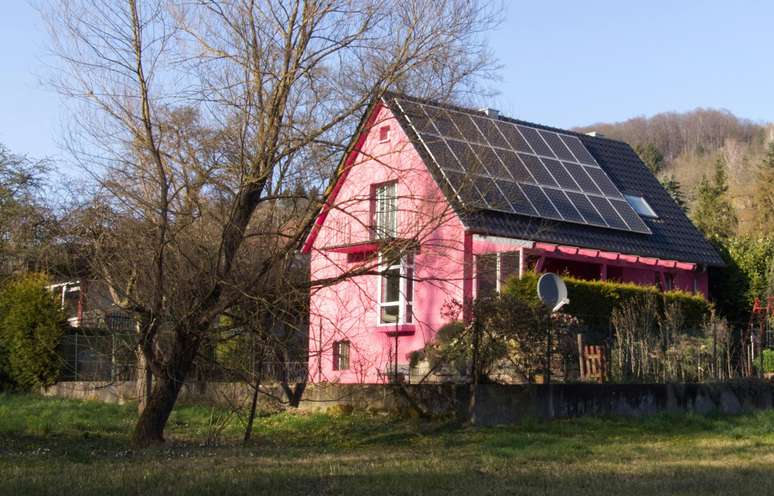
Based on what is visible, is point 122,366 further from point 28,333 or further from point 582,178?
point 582,178

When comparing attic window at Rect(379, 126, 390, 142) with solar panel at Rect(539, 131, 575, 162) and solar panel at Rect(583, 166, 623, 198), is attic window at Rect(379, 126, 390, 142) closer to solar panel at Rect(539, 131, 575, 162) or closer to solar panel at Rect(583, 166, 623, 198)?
solar panel at Rect(539, 131, 575, 162)

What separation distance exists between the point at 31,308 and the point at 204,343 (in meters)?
11.4

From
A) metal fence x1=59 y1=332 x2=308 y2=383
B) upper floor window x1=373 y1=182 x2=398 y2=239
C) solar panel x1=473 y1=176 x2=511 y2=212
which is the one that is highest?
solar panel x1=473 y1=176 x2=511 y2=212

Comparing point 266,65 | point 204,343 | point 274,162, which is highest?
point 266,65

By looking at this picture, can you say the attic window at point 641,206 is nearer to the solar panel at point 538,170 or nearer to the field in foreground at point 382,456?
the solar panel at point 538,170

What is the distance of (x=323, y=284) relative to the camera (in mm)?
11984

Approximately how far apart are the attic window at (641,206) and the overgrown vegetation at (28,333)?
13.3m

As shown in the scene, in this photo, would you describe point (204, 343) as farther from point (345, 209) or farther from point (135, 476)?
point (135, 476)

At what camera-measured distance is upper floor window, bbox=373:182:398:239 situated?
1200cm

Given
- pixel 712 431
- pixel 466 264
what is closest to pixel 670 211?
pixel 712 431

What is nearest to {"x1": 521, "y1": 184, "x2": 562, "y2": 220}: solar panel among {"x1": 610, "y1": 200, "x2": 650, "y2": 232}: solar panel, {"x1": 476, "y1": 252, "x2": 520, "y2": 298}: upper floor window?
{"x1": 476, "y1": 252, "x2": 520, "y2": 298}: upper floor window

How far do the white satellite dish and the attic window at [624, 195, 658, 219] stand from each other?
779 centimetres

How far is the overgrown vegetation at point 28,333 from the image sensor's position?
22078mm

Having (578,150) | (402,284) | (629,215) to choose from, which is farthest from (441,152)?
(578,150)
